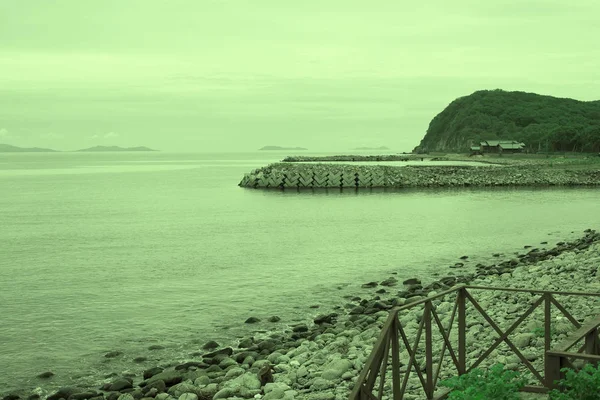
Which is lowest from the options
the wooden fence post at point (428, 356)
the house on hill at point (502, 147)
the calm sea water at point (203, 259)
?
the calm sea water at point (203, 259)

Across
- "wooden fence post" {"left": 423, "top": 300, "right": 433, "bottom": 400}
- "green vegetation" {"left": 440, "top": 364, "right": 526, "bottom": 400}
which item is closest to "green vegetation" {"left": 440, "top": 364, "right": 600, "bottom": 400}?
"green vegetation" {"left": 440, "top": 364, "right": 526, "bottom": 400}

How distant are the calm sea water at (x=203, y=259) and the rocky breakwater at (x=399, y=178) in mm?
11880

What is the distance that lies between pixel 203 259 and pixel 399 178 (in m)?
52.4

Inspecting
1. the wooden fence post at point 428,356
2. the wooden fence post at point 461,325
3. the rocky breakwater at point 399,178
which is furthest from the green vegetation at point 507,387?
the rocky breakwater at point 399,178

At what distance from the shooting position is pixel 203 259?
30578mm

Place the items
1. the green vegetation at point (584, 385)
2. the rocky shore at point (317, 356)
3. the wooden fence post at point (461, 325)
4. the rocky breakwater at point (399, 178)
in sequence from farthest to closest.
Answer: the rocky breakwater at point (399, 178), the rocky shore at point (317, 356), the wooden fence post at point (461, 325), the green vegetation at point (584, 385)

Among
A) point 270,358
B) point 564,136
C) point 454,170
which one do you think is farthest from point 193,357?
point 564,136

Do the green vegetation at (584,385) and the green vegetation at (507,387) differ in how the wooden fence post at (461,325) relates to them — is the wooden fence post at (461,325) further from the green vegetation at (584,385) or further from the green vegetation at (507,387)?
the green vegetation at (584,385)

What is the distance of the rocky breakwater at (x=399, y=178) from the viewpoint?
7744 cm

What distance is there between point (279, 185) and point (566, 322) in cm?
6650

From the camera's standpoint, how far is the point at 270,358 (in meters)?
13.7

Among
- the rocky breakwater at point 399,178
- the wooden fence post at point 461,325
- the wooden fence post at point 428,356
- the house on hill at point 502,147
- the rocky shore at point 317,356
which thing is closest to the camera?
the wooden fence post at point 428,356

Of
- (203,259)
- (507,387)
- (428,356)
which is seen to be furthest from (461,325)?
(203,259)

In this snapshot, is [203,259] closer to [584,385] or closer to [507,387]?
[507,387]
